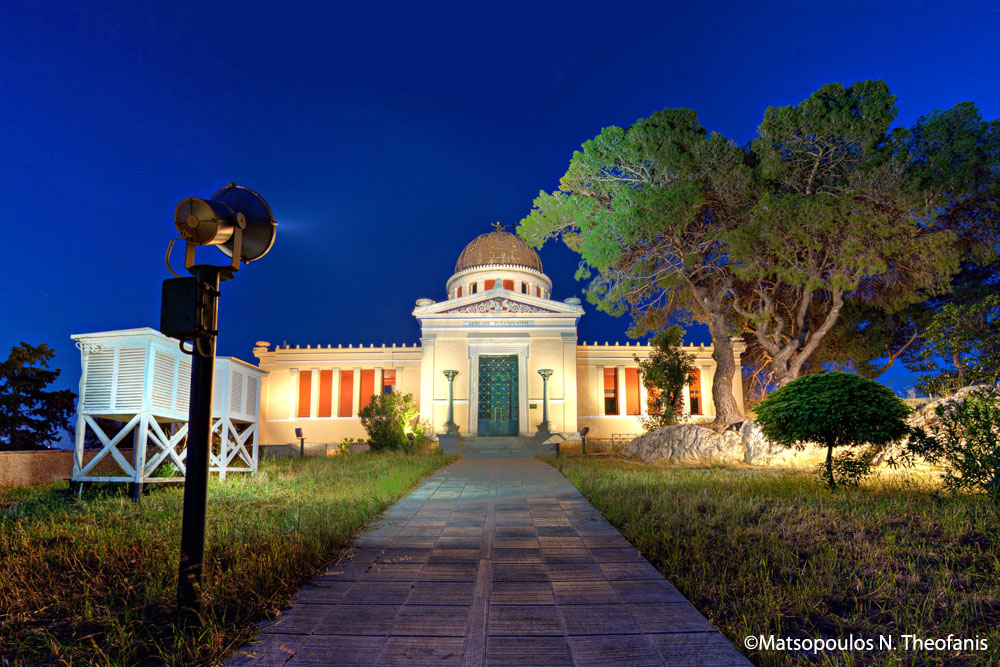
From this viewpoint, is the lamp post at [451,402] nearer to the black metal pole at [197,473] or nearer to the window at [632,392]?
the window at [632,392]

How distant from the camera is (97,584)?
391cm

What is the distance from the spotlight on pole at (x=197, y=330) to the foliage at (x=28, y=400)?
17630mm

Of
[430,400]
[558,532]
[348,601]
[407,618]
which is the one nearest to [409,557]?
[348,601]

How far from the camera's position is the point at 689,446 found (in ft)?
54.4

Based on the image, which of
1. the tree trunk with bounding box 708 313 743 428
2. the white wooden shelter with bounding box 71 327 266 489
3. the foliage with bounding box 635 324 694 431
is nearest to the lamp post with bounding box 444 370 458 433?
the foliage with bounding box 635 324 694 431

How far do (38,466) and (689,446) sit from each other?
15930 millimetres

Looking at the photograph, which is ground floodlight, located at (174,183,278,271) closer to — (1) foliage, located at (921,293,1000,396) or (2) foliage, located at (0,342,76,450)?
(1) foliage, located at (921,293,1000,396)

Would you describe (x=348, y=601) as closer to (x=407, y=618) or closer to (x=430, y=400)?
(x=407, y=618)

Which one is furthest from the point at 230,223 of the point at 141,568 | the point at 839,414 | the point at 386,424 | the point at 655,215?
the point at 386,424

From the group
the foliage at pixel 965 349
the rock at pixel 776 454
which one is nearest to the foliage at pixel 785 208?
the rock at pixel 776 454

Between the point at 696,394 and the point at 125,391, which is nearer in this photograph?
the point at 125,391

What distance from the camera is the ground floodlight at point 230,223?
131 inches

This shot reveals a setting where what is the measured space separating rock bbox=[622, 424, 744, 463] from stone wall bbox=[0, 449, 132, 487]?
1450 centimetres

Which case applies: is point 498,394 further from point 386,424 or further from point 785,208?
point 785,208
